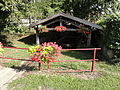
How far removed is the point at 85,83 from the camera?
3721mm

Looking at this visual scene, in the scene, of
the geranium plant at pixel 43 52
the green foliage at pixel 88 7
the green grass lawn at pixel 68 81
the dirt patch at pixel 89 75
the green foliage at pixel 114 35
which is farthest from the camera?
the green foliage at pixel 88 7

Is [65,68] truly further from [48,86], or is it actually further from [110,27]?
[110,27]

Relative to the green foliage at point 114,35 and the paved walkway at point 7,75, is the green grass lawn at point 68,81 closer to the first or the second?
the paved walkway at point 7,75

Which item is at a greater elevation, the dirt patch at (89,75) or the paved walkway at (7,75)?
the paved walkway at (7,75)

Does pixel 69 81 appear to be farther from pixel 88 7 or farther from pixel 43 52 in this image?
pixel 88 7

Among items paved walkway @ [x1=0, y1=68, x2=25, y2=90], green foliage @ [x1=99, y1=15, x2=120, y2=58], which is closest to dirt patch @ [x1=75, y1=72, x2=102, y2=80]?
green foliage @ [x1=99, y1=15, x2=120, y2=58]

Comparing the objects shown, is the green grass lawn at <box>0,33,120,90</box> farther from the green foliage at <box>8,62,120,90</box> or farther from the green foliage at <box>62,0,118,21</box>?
the green foliage at <box>62,0,118,21</box>

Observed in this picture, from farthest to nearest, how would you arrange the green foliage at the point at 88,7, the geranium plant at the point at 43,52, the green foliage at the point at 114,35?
the green foliage at the point at 88,7, the green foliage at the point at 114,35, the geranium plant at the point at 43,52

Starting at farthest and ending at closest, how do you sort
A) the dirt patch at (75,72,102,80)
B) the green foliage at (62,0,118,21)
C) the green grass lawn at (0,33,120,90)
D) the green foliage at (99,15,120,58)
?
the green foliage at (62,0,118,21), the green foliage at (99,15,120,58), the dirt patch at (75,72,102,80), the green grass lawn at (0,33,120,90)

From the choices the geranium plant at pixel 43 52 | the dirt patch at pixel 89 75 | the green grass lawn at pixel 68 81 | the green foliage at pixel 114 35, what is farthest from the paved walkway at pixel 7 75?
the green foliage at pixel 114 35

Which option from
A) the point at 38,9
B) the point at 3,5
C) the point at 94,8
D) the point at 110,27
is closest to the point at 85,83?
the point at 110,27

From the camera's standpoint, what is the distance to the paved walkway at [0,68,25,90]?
3537 mm

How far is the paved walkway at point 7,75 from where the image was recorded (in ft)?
11.6

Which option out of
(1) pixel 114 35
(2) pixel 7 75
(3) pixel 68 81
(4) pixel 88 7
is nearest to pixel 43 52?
(3) pixel 68 81
